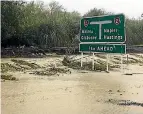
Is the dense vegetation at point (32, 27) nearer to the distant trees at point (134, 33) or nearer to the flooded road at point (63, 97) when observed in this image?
the distant trees at point (134, 33)

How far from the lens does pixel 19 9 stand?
3403 centimetres

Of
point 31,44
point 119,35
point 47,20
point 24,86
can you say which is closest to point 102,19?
point 119,35

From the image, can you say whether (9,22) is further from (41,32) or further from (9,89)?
(9,89)

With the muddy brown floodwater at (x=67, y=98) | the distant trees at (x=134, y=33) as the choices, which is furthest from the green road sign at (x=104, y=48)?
the distant trees at (x=134, y=33)

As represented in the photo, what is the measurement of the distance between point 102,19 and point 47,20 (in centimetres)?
2047

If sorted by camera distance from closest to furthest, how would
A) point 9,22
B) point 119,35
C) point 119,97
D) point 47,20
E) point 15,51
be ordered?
point 119,97
point 119,35
point 15,51
point 9,22
point 47,20

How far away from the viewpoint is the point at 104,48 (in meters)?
20.8

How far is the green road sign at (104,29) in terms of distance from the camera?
19562mm

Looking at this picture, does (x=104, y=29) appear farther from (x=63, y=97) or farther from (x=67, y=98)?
(x=67, y=98)

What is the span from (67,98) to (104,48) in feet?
33.2

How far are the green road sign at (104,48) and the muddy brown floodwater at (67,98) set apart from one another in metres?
4.88

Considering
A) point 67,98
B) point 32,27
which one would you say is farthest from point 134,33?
point 67,98

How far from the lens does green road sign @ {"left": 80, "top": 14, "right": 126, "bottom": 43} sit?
770 inches

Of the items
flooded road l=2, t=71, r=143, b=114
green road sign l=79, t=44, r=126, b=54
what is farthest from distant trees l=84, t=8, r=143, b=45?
flooded road l=2, t=71, r=143, b=114
